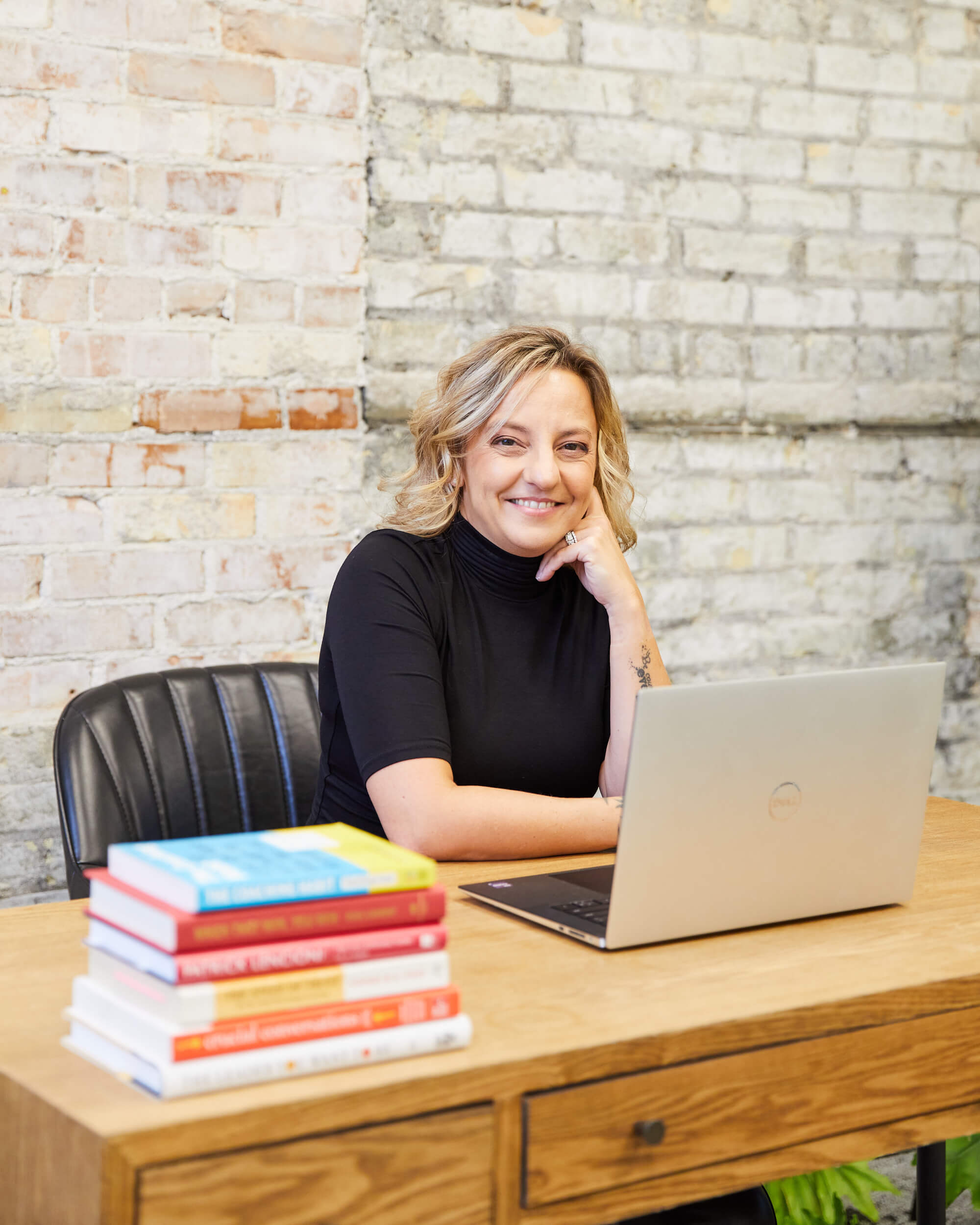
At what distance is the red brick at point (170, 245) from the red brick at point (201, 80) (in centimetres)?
22

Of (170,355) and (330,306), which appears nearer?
(170,355)

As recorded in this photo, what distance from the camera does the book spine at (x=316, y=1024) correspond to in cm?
98

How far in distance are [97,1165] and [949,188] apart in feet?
9.85

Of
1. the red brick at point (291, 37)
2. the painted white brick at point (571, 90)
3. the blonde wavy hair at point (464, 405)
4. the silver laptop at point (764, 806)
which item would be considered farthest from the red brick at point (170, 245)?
the silver laptop at point (764, 806)

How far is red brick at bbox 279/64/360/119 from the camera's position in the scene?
2.51 meters

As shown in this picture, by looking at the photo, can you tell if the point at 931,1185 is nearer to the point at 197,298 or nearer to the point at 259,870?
the point at 259,870

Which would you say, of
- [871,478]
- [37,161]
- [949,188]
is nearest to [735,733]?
[37,161]

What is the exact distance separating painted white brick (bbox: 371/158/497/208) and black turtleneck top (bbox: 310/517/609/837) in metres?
0.91

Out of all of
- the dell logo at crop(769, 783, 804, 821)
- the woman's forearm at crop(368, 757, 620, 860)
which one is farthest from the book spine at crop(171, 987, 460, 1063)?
the woman's forearm at crop(368, 757, 620, 860)

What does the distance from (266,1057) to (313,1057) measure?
4 centimetres

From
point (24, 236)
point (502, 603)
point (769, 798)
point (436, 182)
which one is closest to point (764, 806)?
point (769, 798)

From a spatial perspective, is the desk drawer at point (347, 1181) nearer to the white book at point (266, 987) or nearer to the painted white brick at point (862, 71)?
the white book at point (266, 987)

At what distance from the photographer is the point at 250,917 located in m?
1.00

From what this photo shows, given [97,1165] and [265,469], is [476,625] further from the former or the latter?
[97,1165]
